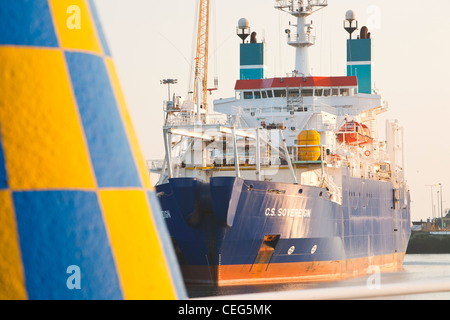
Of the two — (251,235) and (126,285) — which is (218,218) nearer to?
(251,235)

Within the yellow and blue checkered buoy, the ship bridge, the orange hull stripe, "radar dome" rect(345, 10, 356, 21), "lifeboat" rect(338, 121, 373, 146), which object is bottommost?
the orange hull stripe

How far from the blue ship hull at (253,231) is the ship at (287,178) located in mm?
36

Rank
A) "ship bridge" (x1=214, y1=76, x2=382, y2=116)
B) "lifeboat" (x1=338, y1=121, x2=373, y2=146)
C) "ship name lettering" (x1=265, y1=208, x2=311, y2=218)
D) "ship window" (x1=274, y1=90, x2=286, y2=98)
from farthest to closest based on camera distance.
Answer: "ship window" (x1=274, y1=90, x2=286, y2=98) → "ship bridge" (x1=214, y1=76, x2=382, y2=116) → "lifeboat" (x1=338, y1=121, x2=373, y2=146) → "ship name lettering" (x1=265, y1=208, x2=311, y2=218)

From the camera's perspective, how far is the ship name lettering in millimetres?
27375

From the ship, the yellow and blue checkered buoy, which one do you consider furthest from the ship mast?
the yellow and blue checkered buoy

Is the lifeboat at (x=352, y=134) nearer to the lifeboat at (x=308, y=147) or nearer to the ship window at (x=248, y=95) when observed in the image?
the ship window at (x=248, y=95)

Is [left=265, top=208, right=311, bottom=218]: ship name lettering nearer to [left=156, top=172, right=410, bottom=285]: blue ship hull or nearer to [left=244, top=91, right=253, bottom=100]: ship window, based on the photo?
[left=156, top=172, right=410, bottom=285]: blue ship hull

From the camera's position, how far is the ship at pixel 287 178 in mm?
26203

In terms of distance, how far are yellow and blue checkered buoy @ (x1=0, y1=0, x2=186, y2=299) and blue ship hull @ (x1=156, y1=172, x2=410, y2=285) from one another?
76.2 ft

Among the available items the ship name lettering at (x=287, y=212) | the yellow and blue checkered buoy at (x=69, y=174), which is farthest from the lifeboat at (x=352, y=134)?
the yellow and blue checkered buoy at (x=69, y=174)

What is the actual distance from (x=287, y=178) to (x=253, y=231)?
19.0ft

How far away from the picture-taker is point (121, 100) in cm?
231
